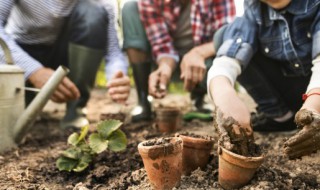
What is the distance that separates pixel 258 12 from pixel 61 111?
2451 millimetres

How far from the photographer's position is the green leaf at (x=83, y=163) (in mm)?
1768

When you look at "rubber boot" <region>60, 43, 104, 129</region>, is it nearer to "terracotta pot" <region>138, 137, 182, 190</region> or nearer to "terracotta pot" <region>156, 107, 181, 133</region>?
"terracotta pot" <region>156, 107, 181, 133</region>

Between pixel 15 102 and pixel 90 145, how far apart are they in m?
0.65

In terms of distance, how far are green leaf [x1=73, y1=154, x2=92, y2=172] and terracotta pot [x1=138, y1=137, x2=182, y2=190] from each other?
466 mm

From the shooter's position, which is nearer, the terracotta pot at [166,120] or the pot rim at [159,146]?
the pot rim at [159,146]

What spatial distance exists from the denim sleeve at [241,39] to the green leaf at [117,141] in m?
0.71

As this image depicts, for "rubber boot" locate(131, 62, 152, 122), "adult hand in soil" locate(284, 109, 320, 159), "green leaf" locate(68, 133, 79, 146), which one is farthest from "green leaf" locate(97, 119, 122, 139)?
"rubber boot" locate(131, 62, 152, 122)

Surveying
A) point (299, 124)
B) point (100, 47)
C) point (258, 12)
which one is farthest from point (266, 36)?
point (100, 47)

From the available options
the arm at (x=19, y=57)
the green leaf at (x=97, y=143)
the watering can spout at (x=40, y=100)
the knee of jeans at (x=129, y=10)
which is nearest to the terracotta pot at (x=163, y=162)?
the green leaf at (x=97, y=143)

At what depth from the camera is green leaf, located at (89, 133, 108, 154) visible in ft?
5.81

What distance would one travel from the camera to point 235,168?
139cm

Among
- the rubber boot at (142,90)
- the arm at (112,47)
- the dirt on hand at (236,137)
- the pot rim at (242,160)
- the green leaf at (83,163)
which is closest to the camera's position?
the pot rim at (242,160)

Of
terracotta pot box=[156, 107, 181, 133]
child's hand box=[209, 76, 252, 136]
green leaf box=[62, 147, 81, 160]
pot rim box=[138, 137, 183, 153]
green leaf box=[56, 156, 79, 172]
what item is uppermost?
child's hand box=[209, 76, 252, 136]

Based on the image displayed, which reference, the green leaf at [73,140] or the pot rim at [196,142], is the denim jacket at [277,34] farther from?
the green leaf at [73,140]
